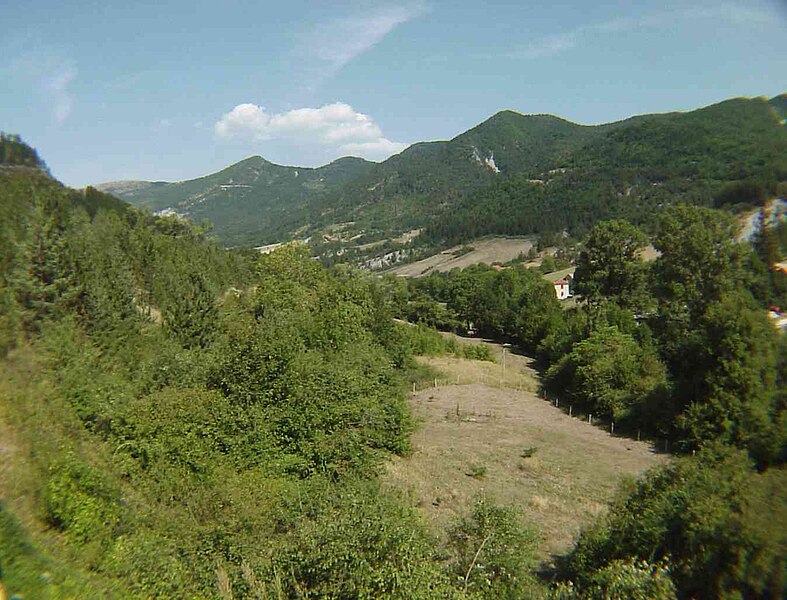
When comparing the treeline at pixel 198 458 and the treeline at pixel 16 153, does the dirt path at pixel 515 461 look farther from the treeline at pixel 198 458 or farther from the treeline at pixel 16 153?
the treeline at pixel 16 153

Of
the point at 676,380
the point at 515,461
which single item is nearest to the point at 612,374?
the point at 676,380

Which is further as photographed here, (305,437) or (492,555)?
(305,437)

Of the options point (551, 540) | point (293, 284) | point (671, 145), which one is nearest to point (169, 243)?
point (293, 284)

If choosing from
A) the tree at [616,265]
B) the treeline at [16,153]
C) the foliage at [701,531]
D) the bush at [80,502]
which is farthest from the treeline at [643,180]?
the treeline at [16,153]

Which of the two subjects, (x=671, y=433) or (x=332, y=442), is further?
(x=671, y=433)

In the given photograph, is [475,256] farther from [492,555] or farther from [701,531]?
[701,531]

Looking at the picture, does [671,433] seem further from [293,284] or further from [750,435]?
[293,284]

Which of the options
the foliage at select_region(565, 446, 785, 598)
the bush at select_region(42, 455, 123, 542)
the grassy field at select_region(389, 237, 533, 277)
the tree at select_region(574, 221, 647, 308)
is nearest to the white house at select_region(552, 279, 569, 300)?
the tree at select_region(574, 221, 647, 308)

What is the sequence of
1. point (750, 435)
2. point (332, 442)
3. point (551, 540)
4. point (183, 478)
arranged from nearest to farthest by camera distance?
1. point (183, 478)
2. point (551, 540)
3. point (332, 442)
4. point (750, 435)
